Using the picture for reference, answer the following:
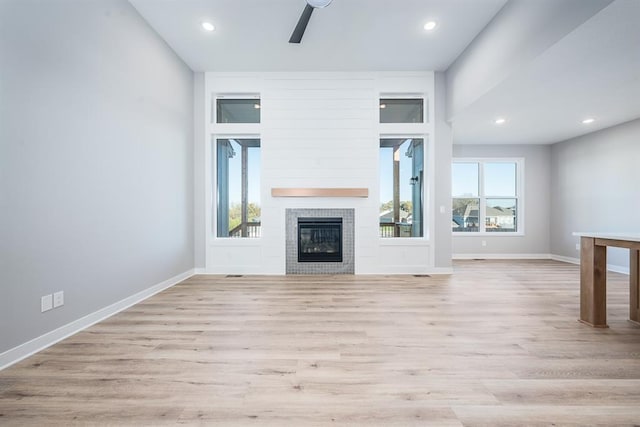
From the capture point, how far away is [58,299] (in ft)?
6.88

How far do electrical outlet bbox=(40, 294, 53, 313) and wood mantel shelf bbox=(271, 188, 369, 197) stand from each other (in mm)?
2824

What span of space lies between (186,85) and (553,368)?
16.9 feet

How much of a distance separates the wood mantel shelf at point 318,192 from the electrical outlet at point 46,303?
2.82 meters

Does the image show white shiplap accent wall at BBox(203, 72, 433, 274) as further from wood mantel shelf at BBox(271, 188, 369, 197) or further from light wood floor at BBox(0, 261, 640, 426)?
light wood floor at BBox(0, 261, 640, 426)

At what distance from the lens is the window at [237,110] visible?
14.7 ft

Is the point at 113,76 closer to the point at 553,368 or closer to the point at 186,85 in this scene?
the point at 186,85

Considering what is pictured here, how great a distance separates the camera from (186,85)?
4.14m

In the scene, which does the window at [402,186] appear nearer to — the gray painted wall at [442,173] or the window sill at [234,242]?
the gray painted wall at [442,173]

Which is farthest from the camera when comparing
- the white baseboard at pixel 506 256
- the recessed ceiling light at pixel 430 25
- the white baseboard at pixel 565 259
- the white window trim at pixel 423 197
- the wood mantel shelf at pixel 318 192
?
the white baseboard at pixel 506 256

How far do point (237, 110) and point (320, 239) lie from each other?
2.54 m

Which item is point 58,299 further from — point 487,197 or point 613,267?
point 613,267

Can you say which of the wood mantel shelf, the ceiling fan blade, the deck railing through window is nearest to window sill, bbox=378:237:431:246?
the wood mantel shelf

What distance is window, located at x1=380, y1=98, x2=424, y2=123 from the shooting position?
4.50 metres

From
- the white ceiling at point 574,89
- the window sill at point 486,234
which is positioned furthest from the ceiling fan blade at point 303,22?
the window sill at point 486,234
